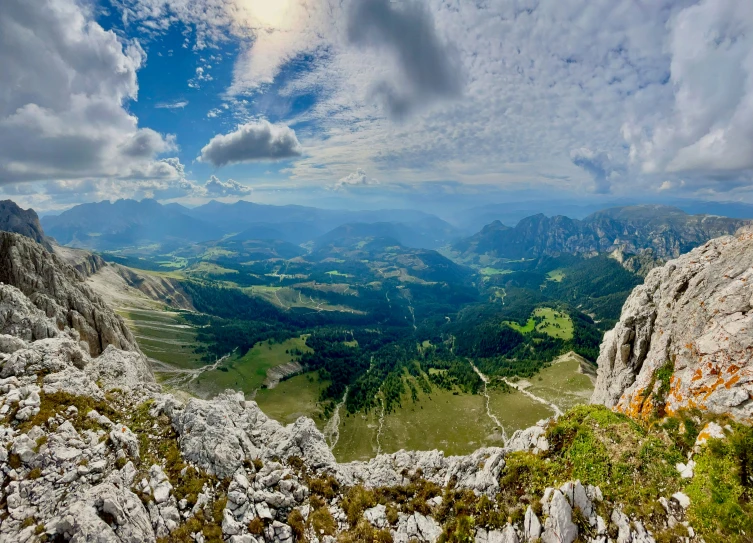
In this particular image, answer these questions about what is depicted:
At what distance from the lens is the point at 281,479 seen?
79.7 feet

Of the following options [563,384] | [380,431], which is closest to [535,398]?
[563,384]

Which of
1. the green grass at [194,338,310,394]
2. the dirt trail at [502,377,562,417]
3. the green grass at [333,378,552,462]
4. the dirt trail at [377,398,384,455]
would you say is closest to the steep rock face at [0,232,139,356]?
the green grass at [333,378,552,462]

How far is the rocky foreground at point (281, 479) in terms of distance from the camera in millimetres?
18188

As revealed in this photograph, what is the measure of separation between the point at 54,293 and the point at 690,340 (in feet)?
345

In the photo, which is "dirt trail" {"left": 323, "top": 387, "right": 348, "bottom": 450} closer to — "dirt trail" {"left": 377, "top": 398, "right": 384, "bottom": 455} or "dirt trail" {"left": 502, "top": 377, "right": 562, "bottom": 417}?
A: "dirt trail" {"left": 377, "top": 398, "right": 384, "bottom": 455}

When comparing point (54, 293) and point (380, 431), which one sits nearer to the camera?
point (54, 293)

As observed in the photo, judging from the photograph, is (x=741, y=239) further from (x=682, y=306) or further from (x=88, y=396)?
(x=88, y=396)

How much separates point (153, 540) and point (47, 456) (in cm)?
848

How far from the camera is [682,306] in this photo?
39094mm

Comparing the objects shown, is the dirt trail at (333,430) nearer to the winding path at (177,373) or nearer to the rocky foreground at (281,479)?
the winding path at (177,373)

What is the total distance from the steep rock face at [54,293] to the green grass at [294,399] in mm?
80938

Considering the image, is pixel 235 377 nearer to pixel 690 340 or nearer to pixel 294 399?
pixel 294 399

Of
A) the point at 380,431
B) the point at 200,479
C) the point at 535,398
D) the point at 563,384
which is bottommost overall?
the point at 380,431

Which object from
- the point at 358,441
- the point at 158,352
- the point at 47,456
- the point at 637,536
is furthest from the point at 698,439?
the point at 158,352
